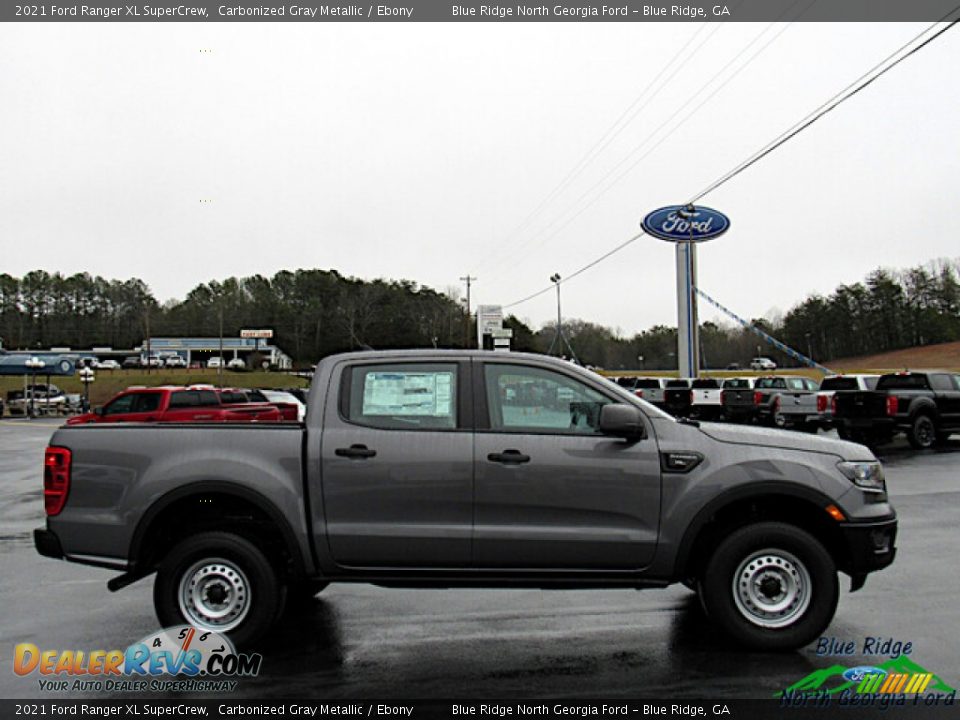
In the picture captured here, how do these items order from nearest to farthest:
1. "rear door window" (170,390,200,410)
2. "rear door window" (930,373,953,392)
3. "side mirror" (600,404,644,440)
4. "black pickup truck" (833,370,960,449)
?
"side mirror" (600,404,644,440)
"black pickup truck" (833,370,960,449)
"rear door window" (930,373,953,392)
"rear door window" (170,390,200,410)

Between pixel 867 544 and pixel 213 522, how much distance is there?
415 centimetres

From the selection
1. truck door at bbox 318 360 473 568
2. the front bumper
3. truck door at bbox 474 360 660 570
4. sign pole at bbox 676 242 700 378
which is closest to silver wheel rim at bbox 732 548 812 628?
the front bumper

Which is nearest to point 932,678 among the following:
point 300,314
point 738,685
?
point 738,685

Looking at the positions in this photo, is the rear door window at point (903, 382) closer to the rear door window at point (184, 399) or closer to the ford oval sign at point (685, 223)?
the rear door window at point (184, 399)

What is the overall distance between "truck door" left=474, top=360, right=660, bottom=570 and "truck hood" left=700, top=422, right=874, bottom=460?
0.48 metres

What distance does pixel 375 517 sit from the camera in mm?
4855

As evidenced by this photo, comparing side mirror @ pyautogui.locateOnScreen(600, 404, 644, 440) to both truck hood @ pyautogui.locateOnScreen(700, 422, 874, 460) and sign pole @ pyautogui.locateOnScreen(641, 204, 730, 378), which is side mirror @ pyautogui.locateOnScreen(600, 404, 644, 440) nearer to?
truck hood @ pyautogui.locateOnScreen(700, 422, 874, 460)

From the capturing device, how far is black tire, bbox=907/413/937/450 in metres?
18.3

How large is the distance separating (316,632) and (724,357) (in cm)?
10944

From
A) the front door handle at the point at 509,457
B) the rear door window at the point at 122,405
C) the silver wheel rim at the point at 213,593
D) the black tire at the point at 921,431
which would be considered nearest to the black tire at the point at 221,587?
the silver wheel rim at the point at 213,593

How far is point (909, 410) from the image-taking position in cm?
1819

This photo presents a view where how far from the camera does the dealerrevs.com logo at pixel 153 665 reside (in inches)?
179

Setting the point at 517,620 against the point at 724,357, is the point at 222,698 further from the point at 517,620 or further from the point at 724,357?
the point at 724,357
